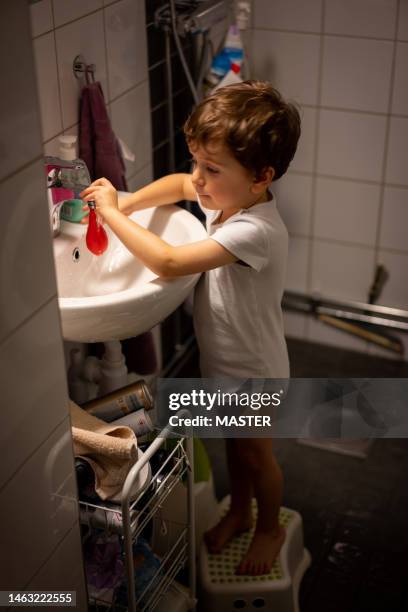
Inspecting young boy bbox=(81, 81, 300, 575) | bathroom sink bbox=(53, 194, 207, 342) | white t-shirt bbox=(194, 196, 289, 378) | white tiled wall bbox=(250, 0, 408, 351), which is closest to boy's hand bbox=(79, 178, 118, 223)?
young boy bbox=(81, 81, 300, 575)

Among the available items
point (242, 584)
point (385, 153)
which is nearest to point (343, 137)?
point (385, 153)

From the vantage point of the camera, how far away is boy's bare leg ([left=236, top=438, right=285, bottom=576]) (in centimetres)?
188

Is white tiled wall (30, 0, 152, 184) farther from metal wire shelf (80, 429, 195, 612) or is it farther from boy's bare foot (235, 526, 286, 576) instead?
boy's bare foot (235, 526, 286, 576)

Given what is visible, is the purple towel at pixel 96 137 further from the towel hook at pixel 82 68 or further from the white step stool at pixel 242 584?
the white step stool at pixel 242 584

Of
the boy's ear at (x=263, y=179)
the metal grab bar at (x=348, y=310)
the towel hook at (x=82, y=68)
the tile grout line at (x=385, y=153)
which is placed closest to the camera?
the boy's ear at (x=263, y=179)

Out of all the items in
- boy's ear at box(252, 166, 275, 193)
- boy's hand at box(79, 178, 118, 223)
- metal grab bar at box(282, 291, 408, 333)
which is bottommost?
metal grab bar at box(282, 291, 408, 333)

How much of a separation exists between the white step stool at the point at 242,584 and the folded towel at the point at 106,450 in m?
0.51

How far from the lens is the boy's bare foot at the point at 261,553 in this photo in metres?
1.90

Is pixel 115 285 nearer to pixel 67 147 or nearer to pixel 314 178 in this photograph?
pixel 67 147

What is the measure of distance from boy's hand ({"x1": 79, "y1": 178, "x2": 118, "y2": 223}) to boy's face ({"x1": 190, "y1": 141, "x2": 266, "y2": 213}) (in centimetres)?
16

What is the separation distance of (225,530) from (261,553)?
11 cm

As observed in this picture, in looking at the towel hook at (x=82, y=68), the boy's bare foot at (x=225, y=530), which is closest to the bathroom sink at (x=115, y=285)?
the towel hook at (x=82, y=68)

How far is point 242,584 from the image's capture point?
74.3 inches

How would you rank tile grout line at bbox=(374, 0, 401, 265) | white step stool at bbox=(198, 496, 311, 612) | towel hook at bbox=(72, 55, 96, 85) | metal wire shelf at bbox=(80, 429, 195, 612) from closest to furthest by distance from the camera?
1. metal wire shelf at bbox=(80, 429, 195, 612)
2. towel hook at bbox=(72, 55, 96, 85)
3. white step stool at bbox=(198, 496, 311, 612)
4. tile grout line at bbox=(374, 0, 401, 265)
